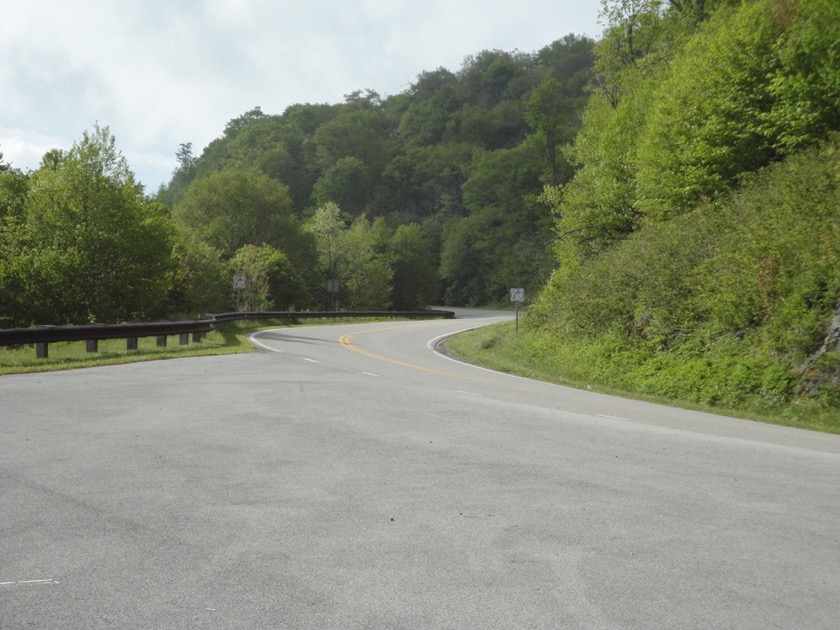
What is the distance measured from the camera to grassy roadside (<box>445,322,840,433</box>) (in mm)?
14727

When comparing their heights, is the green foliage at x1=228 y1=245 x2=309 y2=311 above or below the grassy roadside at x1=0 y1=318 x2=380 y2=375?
above

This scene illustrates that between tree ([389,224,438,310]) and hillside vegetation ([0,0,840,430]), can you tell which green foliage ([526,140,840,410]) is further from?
tree ([389,224,438,310])

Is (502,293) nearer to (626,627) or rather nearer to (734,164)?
(734,164)

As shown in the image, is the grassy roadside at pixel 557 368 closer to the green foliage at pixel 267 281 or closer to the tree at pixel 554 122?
the green foliage at pixel 267 281

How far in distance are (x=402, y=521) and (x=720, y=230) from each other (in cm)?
2084

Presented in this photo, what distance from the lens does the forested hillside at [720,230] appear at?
58.0 ft

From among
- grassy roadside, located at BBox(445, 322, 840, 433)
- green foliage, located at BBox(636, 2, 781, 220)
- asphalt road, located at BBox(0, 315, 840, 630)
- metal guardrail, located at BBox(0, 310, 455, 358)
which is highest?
green foliage, located at BBox(636, 2, 781, 220)

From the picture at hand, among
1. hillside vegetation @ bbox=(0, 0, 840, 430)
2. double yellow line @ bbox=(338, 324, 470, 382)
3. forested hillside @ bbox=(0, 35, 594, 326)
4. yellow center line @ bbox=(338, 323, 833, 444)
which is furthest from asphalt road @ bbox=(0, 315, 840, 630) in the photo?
forested hillside @ bbox=(0, 35, 594, 326)

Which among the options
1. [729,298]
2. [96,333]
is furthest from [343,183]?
[729,298]

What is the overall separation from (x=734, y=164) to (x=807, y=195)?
5.93 m

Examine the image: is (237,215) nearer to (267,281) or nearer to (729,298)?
(267,281)

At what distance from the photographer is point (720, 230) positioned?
23.8 metres

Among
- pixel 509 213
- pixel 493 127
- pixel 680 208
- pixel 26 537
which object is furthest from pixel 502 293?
pixel 26 537

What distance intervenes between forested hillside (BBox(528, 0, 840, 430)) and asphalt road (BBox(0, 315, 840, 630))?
6.95 metres
